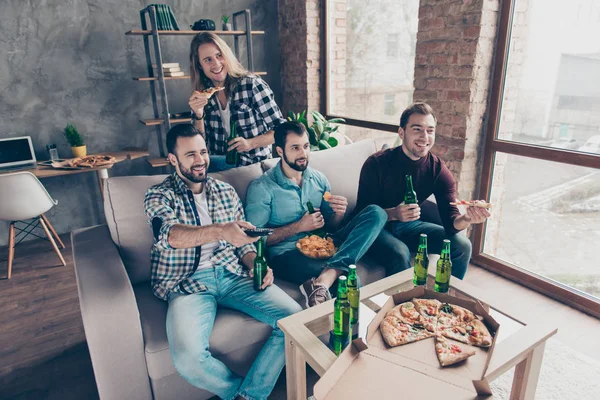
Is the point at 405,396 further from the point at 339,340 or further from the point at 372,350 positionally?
the point at 339,340

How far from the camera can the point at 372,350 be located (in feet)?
4.08

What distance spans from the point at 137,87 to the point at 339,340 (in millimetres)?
3348

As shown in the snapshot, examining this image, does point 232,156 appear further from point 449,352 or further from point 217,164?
point 449,352

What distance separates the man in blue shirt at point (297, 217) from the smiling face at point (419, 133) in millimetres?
377

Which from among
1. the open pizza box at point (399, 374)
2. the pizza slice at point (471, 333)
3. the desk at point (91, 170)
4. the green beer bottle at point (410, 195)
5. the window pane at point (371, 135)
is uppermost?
the window pane at point (371, 135)

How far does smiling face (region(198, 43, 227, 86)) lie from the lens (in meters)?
2.22

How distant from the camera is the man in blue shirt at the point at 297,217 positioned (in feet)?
6.31

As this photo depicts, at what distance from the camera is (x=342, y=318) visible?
141 cm

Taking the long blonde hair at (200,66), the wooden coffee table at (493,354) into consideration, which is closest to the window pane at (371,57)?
the long blonde hair at (200,66)

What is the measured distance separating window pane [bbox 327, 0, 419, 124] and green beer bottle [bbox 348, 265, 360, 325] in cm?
220

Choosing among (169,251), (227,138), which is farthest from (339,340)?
(227,138)

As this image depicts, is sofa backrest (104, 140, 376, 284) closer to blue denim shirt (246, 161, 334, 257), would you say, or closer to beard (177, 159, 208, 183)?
beard (177, 159, 208, 183)

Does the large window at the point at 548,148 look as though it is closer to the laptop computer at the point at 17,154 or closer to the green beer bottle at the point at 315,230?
the green beer bottle at the point at 315,230

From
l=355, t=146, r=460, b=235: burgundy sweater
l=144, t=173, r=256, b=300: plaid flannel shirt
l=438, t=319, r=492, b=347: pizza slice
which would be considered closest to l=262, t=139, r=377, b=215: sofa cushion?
l=355, t=146, r=460, b=235: burgundy sweater
